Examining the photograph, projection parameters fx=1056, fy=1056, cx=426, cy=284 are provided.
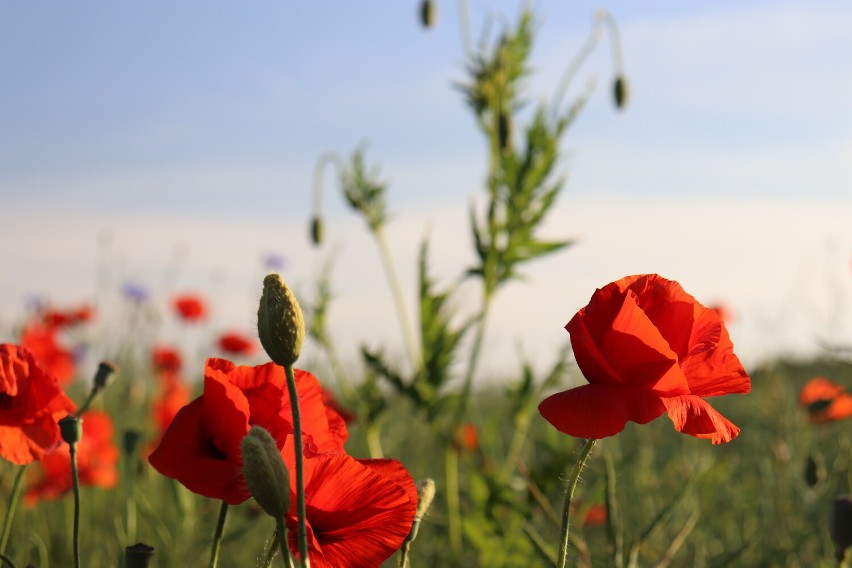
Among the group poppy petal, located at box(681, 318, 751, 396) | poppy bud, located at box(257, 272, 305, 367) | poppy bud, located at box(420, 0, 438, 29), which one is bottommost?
poppy petal, located at box(681, 318, 751, 396)

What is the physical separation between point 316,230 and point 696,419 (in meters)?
2.25

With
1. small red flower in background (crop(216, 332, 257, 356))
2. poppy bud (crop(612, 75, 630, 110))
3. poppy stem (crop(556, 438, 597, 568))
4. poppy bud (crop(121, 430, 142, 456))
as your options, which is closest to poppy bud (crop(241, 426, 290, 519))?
poppy stem (crop(556, 438, 597, 568))

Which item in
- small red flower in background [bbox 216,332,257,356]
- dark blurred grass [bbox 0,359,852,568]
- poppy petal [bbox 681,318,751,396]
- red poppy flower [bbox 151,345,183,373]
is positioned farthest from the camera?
small red flower in background [bbox 216,332,257,356]

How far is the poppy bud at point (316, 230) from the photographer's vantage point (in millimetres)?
3119

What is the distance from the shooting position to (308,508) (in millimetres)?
956

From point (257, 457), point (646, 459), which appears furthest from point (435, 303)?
point (257, 457)

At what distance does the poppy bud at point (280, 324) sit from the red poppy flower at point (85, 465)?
180 centimetres

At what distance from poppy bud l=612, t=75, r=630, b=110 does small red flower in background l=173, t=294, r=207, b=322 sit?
315cm

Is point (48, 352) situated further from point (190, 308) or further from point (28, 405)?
point (190, 308)

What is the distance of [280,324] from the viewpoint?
33.3 inches

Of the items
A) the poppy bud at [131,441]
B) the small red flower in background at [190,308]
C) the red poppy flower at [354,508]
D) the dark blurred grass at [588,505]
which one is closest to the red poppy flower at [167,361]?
the dark blurred grass at [588,505]

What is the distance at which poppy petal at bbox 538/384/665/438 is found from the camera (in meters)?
0.92

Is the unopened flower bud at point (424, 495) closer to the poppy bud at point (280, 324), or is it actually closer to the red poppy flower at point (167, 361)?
the poppy bud at point (280, 324)

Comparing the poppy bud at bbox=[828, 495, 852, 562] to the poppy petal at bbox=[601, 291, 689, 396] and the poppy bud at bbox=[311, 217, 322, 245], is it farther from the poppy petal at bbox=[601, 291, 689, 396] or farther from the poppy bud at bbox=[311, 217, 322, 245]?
the poppy bud at bbox=[311, 217, 322, 245]
